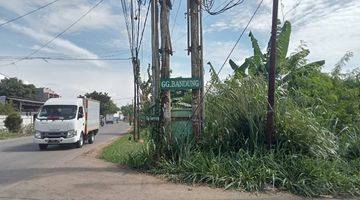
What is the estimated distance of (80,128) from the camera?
22.8 metres

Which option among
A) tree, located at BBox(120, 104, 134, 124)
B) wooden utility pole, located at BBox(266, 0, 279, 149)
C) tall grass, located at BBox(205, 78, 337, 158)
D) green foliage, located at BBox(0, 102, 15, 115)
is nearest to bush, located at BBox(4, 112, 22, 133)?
green foliage, located at BBox(0, 102, 15, 115)

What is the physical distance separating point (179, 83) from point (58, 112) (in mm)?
10574

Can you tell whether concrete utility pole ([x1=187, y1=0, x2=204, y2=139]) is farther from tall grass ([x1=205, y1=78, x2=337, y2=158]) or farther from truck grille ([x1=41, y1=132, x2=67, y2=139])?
truck grille ([x1=41, y1=132, x2=67, y2=139])

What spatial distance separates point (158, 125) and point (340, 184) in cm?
529

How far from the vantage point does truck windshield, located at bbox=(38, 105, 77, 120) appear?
21.5m

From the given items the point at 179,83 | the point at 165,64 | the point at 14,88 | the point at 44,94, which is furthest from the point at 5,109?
the point at 44,94

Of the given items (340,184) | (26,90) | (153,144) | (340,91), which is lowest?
(340,184)

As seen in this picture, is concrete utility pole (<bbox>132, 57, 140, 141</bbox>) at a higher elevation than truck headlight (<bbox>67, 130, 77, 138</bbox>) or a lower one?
higher

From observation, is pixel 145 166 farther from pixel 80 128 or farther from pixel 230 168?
pixel 80 128

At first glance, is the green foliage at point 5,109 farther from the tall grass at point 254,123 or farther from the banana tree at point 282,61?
the tall grass at point 254,123

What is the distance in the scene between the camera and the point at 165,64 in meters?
13.3

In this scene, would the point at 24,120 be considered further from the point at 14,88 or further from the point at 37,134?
the point at 14,88

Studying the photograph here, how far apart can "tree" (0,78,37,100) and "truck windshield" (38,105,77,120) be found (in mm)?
71420

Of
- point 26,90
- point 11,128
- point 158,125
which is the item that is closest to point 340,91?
point 158,125
